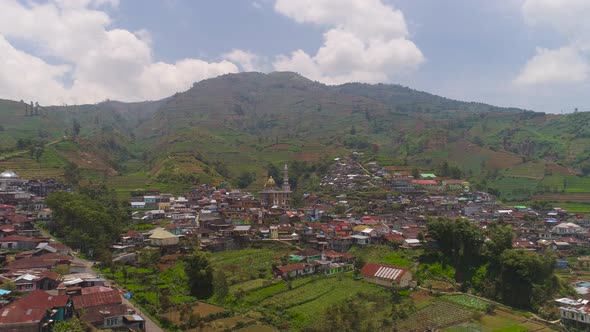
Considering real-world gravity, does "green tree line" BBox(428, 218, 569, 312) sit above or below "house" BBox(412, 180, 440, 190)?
below

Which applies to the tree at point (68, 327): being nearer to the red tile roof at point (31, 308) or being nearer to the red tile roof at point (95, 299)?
the red tile roof at point (31, 308)

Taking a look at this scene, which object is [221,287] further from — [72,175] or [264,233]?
[72,175]

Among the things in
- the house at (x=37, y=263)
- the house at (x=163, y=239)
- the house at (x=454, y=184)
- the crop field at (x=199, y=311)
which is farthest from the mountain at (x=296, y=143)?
the crop field at (x=199, y=311)

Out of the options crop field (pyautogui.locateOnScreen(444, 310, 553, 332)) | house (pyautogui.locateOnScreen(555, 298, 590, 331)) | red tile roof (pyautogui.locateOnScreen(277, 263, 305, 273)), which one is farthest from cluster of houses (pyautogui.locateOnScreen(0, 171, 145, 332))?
house (pyautogui.locateOnScreen(555, 298, 590, 331))

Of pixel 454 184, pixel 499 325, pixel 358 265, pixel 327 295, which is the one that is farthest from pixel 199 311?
pixel 454 184

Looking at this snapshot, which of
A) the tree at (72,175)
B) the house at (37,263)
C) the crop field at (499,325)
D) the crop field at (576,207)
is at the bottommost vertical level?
the crop field at (499,325)

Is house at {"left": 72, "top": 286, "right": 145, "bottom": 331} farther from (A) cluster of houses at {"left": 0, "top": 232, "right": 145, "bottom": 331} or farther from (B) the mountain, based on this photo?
(B) the mountain
